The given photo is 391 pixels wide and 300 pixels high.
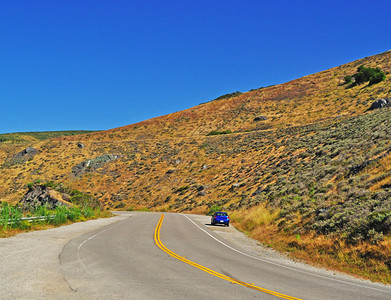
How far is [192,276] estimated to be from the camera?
9.41m

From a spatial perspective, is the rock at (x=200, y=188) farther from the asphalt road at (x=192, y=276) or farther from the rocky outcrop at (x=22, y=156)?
the rocky outcrop at (x=22, y=156)

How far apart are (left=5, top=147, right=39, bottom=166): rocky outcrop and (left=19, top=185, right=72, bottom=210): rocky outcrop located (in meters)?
40.1

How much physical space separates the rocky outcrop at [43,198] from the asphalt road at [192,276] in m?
21.2

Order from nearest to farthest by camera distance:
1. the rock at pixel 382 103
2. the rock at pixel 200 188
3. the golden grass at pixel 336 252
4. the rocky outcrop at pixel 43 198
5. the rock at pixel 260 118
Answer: the golden grass at pixel 336 252, the rocky outcrop at pixel 43 198, the rock at pixel 200 188, the rock at pixel 382 103, the rock at pixel 260 118

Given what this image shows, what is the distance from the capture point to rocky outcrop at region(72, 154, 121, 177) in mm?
68188

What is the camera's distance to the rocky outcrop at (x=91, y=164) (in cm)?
6819

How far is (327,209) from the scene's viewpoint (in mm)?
18469

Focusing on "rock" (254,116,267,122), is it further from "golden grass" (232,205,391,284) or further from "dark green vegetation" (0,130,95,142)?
"dark green vegetation" (0,130,95,142)

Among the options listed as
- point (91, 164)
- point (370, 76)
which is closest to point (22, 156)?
point (91, 164)

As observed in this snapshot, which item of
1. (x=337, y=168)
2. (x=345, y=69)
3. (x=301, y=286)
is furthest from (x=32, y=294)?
(x=345, y=69)

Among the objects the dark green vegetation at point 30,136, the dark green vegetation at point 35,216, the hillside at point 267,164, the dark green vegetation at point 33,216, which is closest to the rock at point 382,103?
the hillside at point 267,164

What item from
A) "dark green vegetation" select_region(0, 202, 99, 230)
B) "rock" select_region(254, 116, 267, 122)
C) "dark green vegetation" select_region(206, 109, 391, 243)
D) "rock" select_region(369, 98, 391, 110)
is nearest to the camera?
"dark green vegetation" select_region(206, 109, 391, 243)

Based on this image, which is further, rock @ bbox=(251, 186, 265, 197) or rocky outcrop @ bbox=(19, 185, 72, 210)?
rock @ bbox=(251, 186, 265, 197)

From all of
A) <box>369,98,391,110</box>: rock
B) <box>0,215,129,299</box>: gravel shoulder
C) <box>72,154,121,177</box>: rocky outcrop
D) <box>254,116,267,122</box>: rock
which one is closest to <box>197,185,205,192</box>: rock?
<box>72,154,121,177</box>: rocky outcrop
